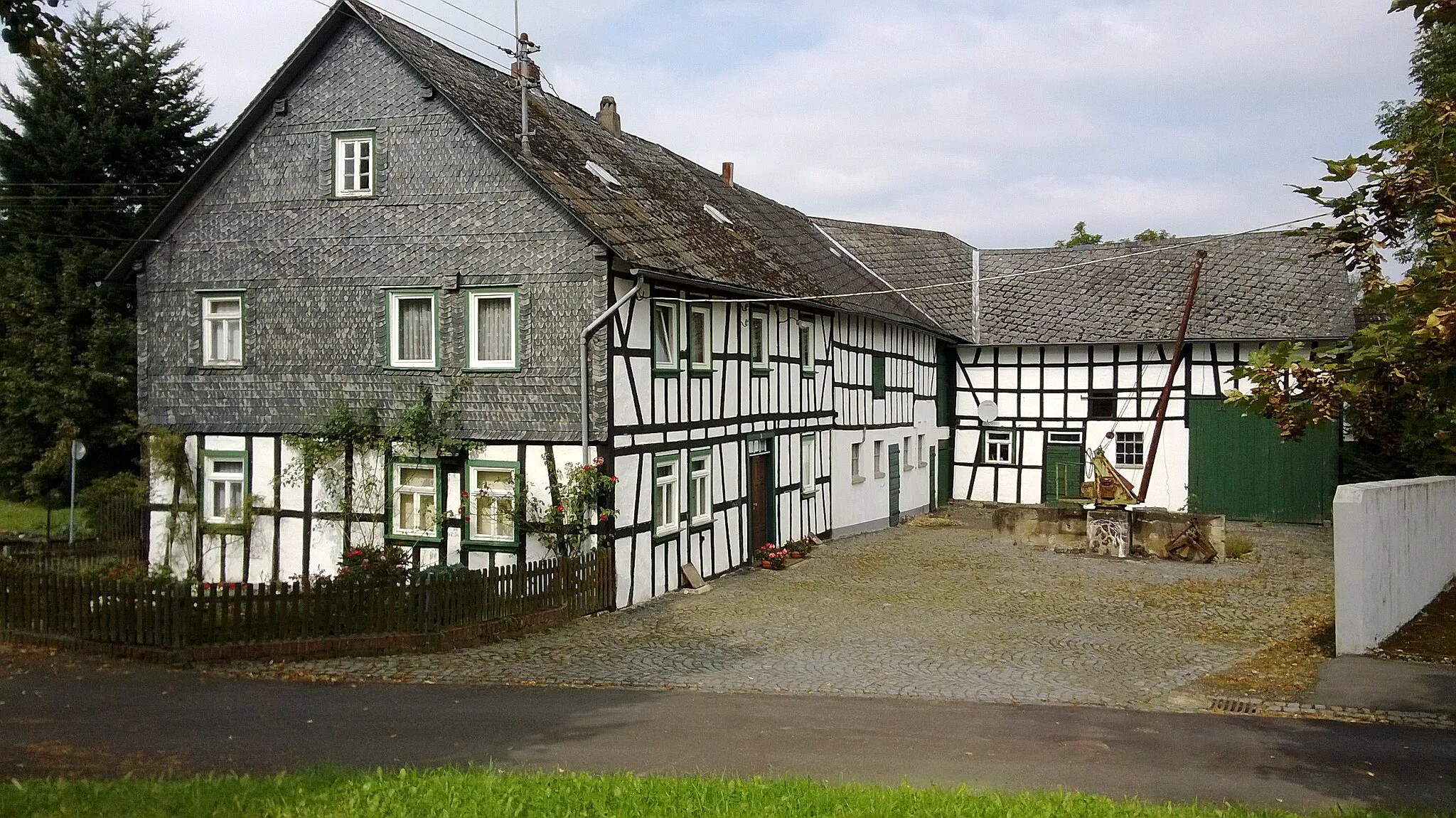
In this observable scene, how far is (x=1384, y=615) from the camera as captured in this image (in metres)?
13.5

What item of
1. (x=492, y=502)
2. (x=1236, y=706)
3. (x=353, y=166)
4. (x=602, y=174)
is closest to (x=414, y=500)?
(x=492, y=502)

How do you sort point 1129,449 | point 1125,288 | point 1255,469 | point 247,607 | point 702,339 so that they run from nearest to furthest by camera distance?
point 247,607, point 702,339, point 1255,469, point 1129,449, point 1125,288

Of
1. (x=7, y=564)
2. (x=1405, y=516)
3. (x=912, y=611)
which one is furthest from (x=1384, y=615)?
(x=7, y=564)

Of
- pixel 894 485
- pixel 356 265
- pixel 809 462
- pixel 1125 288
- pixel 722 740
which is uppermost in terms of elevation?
pixel 1125 288

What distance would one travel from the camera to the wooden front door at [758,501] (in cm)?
2022

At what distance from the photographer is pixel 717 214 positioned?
73.8 feet

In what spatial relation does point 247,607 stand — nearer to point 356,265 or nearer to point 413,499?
point 413,499

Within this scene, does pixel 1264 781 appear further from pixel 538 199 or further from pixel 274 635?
pixel 538 199

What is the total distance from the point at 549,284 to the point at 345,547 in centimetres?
498

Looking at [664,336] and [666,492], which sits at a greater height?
[664,336]

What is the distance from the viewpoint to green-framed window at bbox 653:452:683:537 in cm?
1672

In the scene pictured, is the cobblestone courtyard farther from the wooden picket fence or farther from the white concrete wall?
the white concrete wall

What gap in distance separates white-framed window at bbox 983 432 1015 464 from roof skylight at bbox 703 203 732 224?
40.9ft

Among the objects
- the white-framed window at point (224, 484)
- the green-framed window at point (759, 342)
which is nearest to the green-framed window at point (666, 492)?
the green-framed window at point (759, 342)
